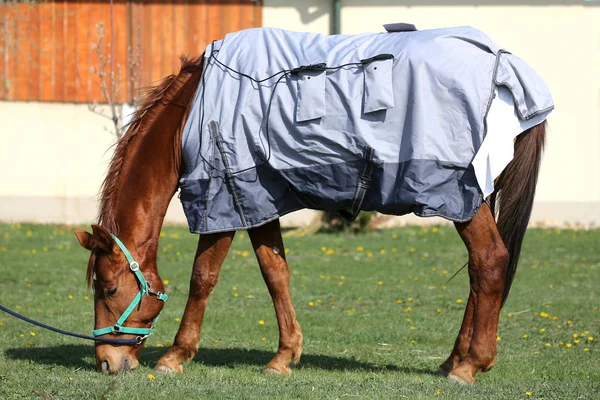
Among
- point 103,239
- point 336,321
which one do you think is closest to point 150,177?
point 103,239

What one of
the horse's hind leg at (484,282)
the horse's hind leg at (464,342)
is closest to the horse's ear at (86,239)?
the horse's hind leg at (484,282)

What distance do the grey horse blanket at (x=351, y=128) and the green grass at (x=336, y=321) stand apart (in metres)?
1.05

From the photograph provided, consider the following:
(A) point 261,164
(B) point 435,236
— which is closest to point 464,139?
(A) point 261,164

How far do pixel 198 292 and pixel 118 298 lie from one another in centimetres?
54

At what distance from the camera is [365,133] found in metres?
5.39

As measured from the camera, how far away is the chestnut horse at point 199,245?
545 centimetres

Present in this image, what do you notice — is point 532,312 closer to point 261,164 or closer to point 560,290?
point 560,290

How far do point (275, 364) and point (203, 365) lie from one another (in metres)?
0.59

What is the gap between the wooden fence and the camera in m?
14.9

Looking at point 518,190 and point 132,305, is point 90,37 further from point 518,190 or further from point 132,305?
point 518,190

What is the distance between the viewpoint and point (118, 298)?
17.9 feet

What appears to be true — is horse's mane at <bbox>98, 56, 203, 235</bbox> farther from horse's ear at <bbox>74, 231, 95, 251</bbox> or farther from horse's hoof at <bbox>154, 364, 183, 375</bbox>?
horse's hoof at <bbox>154, 364, 183, 375</bbox>

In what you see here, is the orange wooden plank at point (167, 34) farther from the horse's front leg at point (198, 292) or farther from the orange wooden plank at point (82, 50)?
the horse's front leg at point (198, 292)

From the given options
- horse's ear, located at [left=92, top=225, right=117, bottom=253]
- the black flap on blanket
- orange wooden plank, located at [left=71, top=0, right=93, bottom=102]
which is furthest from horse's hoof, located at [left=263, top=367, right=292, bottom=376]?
orange wooden plank, located at [left=71, top=0, right=93, bottom=102]
